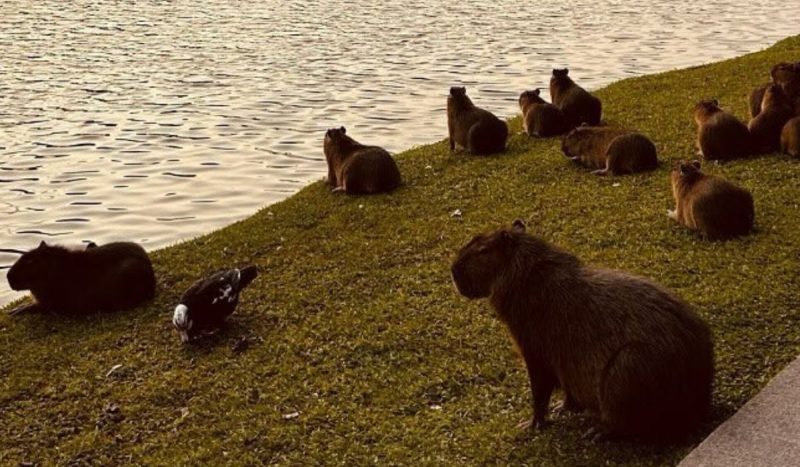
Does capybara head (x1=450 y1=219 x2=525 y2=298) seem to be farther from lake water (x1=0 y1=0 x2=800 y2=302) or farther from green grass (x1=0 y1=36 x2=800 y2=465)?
lake water (x1=0 y1=0 x2=800 y2=302)

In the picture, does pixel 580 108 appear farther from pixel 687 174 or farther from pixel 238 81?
Result: pixel 238 81

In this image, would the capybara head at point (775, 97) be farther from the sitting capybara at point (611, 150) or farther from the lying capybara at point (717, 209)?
the lying capybara at point (717, 209)

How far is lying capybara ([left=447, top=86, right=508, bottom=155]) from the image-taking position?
11344mm

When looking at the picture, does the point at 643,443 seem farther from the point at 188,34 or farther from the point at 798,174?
the point at 188,34

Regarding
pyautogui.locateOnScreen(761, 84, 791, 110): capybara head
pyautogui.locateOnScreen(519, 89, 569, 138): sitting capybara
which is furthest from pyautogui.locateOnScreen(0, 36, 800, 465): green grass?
pyautogui.locateOnScreen(519, 89, 569, 138): sitting capybara

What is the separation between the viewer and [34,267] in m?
7.84

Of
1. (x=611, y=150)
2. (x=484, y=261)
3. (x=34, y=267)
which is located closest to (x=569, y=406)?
(x=484, y=261)

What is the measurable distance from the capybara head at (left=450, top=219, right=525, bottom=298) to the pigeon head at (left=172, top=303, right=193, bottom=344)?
2537 mm

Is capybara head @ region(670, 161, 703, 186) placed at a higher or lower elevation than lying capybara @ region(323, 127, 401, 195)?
higher

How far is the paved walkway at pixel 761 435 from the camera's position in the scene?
4.10 meters

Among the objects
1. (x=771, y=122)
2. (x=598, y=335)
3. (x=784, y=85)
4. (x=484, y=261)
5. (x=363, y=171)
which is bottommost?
(x=363, y=171)

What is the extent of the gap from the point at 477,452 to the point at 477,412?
0.45 meters

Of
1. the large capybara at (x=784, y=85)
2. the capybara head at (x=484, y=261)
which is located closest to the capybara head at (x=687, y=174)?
the large capybara at (x=784, y=85)

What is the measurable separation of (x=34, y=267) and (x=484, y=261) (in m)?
4.49
